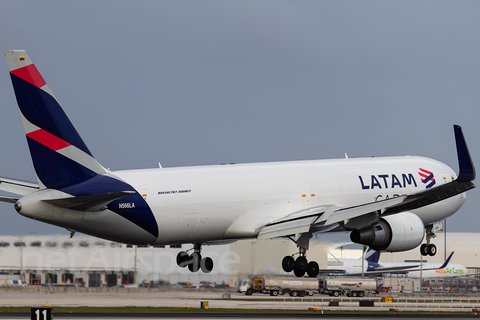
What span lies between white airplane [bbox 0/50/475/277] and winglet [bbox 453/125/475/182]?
0.04m

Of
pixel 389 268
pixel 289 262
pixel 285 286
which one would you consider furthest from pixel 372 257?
pixel 289 262

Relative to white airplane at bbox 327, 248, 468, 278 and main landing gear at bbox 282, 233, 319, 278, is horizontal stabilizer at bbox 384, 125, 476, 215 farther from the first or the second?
white airplane at bbox 327, 248, 468, 278

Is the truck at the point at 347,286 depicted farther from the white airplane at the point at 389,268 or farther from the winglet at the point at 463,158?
the winglet at the point at 463,158

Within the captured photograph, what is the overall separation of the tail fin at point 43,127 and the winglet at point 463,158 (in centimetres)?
1548

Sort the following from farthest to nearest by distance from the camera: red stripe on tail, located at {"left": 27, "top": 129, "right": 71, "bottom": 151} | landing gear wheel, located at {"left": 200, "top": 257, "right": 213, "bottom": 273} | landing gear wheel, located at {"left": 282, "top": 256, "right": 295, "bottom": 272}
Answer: landing gear wheel, located at {"left": 200, "top": 257, "right": 213, "bottom": 273} < landing gear wheel, located at {"left": 282, "top": 256, "right": 295, "bottom": 272} < red stripe on tail, located at {"left": 27, "top": 129, "right": 71, "bottom": 151}

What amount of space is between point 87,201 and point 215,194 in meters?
6.43

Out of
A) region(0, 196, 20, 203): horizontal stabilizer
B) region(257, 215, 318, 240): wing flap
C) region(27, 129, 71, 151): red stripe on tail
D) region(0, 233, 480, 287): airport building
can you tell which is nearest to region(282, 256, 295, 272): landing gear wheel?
region(257, 215, 318, 240): wing flap

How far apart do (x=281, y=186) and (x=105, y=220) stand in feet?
29.7

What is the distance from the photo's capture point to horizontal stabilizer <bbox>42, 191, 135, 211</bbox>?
26.3 meters

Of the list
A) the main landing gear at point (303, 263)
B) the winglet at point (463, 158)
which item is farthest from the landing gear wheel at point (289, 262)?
the winglet at point (463, 158)

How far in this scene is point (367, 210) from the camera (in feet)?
99.7

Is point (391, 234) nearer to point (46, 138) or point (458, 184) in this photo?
point (458, 184)

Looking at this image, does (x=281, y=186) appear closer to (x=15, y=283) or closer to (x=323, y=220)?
(x=323, y=220)

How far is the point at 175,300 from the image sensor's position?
59.2 metres
